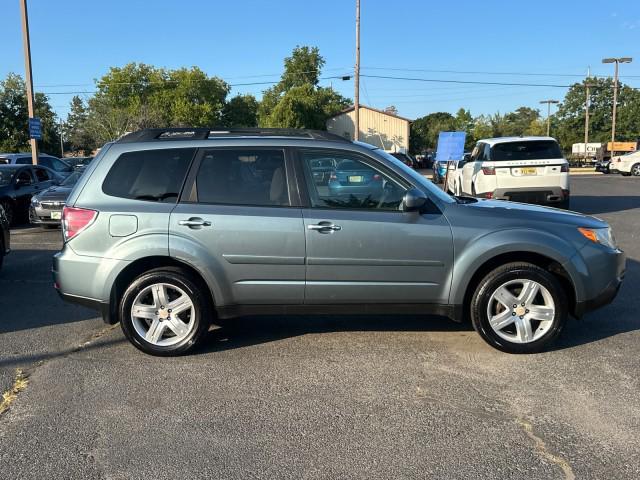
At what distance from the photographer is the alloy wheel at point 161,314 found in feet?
15.0

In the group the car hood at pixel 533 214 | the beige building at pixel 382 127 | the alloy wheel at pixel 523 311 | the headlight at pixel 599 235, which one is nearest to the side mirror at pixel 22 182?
the car hood at pixel 533 214

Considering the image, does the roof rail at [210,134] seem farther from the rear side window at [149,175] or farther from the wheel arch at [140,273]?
the wheel arch at [140,273]

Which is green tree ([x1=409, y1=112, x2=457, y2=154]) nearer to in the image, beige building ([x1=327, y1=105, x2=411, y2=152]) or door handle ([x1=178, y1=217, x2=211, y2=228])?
beige building ([x1=327, y1=105, x2=411, y2=152])

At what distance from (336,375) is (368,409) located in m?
0.60

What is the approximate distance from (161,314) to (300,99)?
53926mm

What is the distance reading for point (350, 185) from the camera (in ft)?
15.1

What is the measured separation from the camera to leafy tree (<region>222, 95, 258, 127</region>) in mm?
77625

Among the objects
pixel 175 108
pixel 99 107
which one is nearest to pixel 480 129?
pixel 175 108

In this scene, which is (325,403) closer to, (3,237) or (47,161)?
(3,237)

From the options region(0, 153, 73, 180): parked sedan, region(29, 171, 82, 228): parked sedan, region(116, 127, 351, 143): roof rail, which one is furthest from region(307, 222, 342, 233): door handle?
region(0, 153, 73, 180): parked sedan

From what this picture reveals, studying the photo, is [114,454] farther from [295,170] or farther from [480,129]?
[480,129]

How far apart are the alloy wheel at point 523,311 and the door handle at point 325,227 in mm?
1377

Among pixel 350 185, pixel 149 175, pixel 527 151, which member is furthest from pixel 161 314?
pixel 527 151

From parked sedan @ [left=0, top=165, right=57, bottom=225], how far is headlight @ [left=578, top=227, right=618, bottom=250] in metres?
12.3
